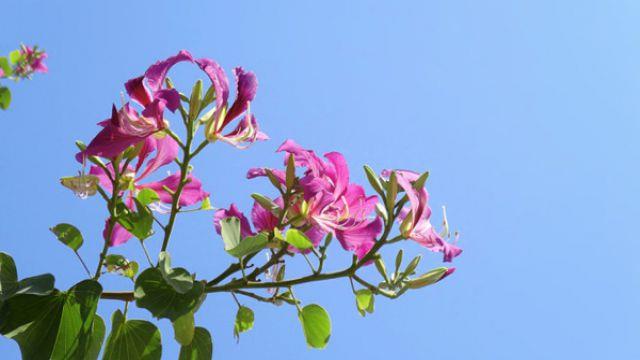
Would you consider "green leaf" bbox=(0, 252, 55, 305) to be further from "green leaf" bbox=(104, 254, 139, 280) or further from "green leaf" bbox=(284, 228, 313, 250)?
"green leaf" bbox=(284, 228, 313, 250)

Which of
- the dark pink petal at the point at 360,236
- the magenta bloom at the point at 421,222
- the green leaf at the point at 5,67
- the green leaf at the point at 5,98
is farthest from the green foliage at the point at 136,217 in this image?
the green leaf at the point at 5,67

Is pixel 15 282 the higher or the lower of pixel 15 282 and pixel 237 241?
the lower

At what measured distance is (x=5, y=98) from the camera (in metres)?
4.29

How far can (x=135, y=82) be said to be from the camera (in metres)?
0.97

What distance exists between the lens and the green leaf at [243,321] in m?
1.19

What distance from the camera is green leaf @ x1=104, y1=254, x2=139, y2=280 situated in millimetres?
1124

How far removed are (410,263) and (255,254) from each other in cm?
26

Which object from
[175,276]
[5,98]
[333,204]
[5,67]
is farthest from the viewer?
[5,67]

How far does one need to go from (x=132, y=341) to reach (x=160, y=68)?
17.5 inches

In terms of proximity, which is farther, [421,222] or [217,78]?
[421,222]

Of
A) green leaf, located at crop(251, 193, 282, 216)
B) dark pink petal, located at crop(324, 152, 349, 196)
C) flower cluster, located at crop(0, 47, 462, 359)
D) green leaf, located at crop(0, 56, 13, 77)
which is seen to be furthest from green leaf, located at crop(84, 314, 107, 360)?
green leaf, located at crop(0, 56, 13, 77)

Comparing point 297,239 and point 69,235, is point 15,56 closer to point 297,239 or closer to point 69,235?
point 69,235

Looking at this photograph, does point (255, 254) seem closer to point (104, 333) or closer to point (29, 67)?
point (104, 333)

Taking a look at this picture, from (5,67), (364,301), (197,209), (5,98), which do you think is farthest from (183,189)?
(5,67)
